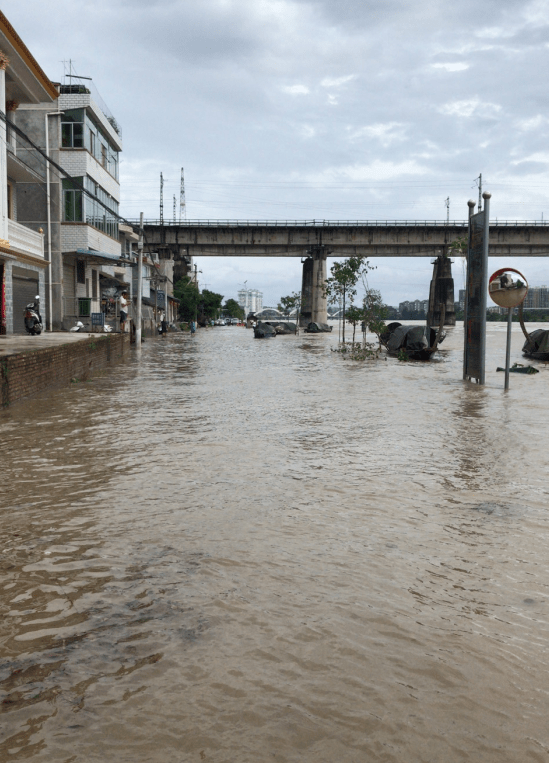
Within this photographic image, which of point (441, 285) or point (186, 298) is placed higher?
point (441, 285)

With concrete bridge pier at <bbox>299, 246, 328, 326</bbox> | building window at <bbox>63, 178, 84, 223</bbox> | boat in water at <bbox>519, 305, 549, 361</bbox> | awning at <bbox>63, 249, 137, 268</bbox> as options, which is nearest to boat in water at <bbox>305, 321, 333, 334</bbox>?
concrete bridge pier at <bbox>299, 246, 328, 326</bbox>

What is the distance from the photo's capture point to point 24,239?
1053 inches

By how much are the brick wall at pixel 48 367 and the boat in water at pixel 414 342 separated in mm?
13609

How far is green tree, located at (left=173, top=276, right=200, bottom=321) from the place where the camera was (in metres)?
104

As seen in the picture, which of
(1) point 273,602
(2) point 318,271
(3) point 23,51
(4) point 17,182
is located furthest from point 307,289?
(1) point 273,602

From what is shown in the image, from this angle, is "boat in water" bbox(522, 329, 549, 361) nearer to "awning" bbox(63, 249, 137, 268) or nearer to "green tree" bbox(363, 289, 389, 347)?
"green tree" bbox(363, 289, 389, 347)

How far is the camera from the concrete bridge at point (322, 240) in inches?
2820

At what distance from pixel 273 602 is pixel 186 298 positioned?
101 meters

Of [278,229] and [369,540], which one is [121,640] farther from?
[278,229]

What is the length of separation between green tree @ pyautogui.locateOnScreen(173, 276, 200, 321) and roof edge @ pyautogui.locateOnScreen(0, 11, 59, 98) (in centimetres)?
7406

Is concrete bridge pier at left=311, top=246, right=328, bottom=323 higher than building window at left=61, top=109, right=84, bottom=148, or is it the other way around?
building window at left=61, top=109, right=84, bottom=148

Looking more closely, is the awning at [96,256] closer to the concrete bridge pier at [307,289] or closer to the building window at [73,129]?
the building window at [73,129]

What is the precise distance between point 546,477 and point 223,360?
2268 centimetres

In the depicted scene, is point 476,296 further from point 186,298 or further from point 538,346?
point 186,298
